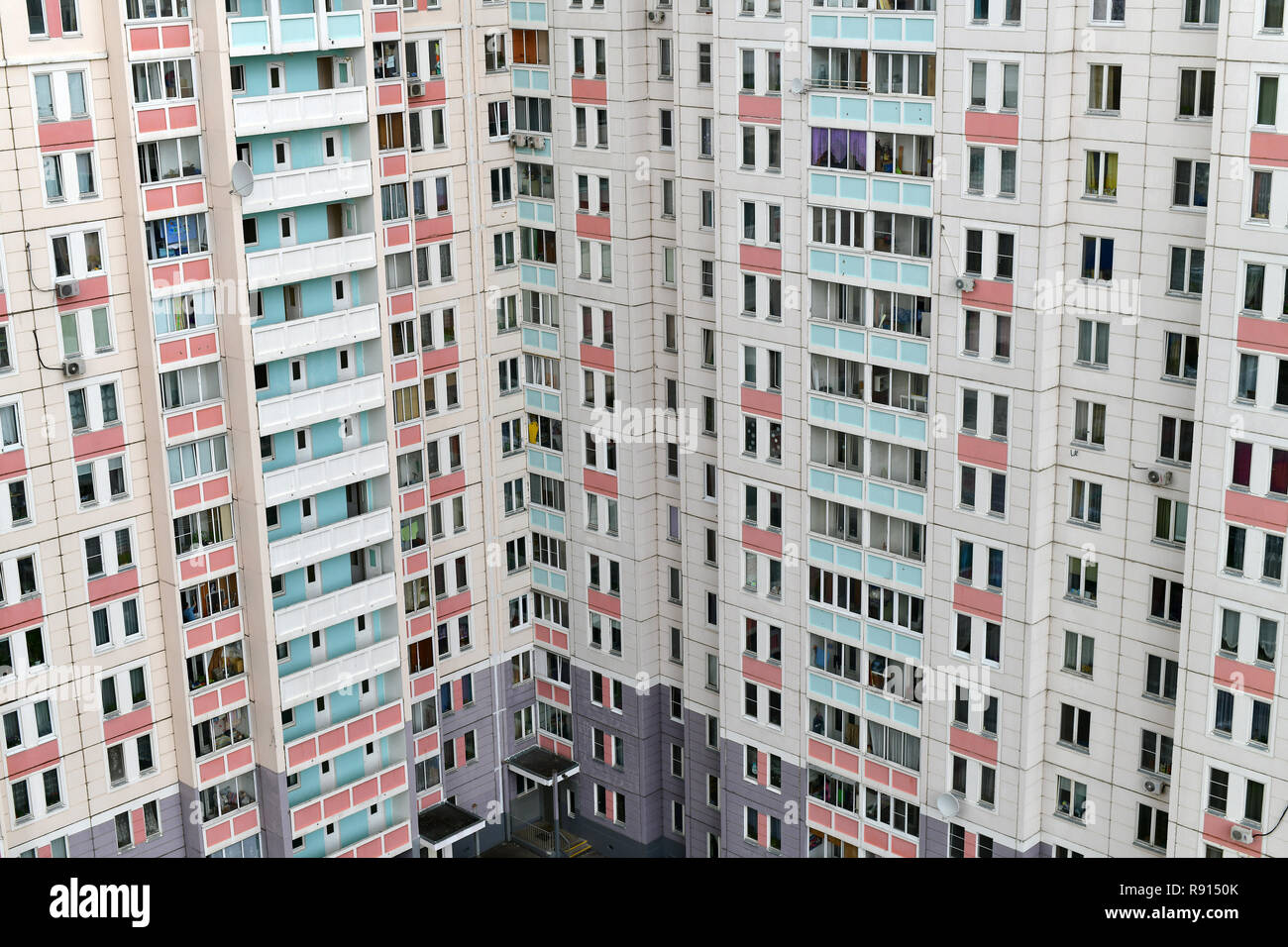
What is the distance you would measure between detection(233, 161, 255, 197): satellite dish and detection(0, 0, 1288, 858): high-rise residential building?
221 millimetres

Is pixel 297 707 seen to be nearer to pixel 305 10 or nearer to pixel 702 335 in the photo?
pixel 702 335

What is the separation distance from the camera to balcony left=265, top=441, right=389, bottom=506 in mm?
45469

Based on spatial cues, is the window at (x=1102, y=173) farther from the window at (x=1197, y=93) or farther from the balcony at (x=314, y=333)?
the balcony at (x=314, y=333)

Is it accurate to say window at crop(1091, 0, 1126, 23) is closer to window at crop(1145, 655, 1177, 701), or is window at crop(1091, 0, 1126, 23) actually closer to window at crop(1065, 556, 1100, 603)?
window at crop(1065, 556, 1100, 603)

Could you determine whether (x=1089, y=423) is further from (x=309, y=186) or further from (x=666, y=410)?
(x=309, y=186)

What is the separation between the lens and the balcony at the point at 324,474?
45.5 metres

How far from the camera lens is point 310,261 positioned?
4512 cm

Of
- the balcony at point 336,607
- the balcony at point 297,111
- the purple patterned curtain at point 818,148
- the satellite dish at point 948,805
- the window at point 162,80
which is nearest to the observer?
the window at point 162,80

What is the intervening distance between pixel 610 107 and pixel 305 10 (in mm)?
11029

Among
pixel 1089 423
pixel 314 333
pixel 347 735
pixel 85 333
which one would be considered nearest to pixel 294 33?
pixel 314 333

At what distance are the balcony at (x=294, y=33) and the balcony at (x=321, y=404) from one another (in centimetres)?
979

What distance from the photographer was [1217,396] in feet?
122

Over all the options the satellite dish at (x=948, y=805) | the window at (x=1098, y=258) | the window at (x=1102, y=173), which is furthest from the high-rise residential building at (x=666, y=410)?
the satellite dish at (x=948, y=805)
